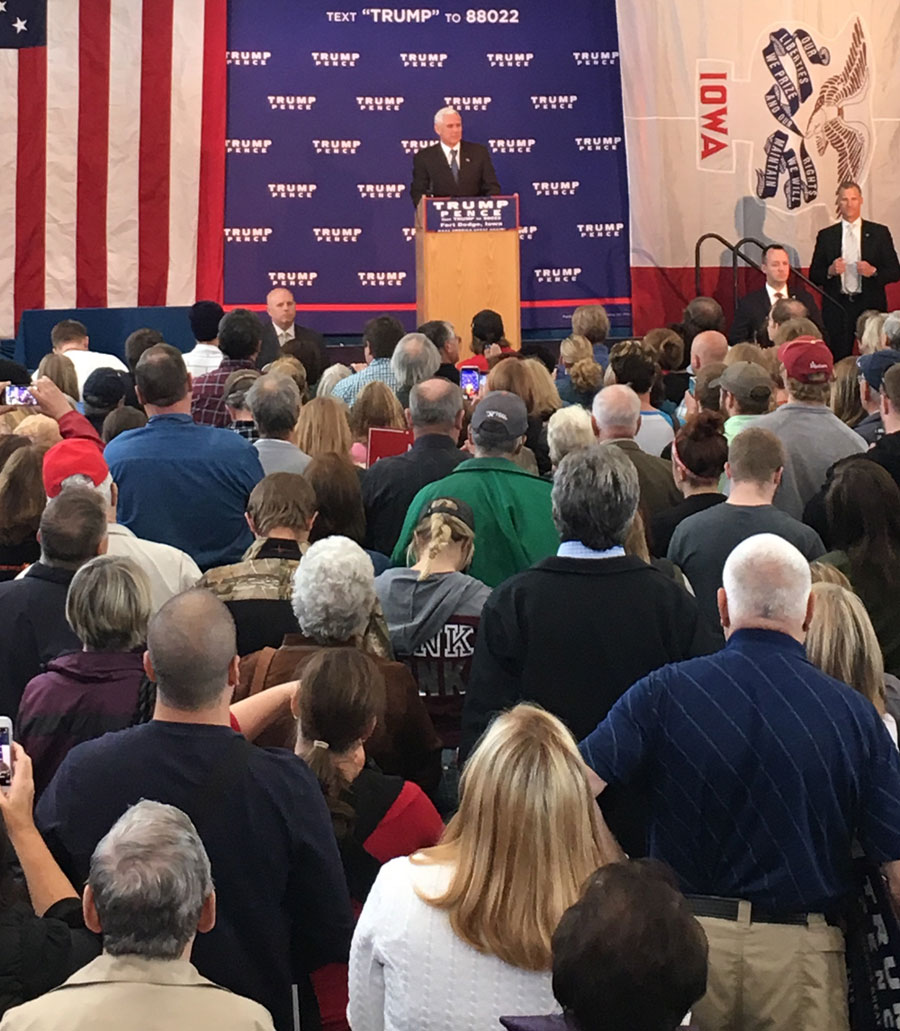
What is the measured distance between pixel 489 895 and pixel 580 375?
17.1 feet

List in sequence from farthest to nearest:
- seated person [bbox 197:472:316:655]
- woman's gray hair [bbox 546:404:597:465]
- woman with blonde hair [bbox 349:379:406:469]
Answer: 1. woman with blonde hair [bbox 349:379:406:469]
2. woman's gray hair [bbox 546:404:597:465]
3. seated person [bbox 197:472:316:655]

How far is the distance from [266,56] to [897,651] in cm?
1004

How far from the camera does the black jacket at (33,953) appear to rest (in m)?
2.63

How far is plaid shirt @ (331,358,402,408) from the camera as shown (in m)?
7.65

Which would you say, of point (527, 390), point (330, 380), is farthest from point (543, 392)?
point (330, 380)

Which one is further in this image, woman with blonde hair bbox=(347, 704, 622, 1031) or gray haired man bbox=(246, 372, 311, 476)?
gray haired man bbox=(246, 372, 311, 476)

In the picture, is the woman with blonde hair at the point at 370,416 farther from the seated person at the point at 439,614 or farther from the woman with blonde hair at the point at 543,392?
the seated person at the point at 439,614

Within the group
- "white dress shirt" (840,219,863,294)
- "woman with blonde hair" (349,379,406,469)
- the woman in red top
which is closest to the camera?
the woman in red top

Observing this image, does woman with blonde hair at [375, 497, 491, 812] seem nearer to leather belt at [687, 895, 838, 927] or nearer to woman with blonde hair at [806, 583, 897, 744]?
woman with blonde hair at [806, 583, 897, 744]

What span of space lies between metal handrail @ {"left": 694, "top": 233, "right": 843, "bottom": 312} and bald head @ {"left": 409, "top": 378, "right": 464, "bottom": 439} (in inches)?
313

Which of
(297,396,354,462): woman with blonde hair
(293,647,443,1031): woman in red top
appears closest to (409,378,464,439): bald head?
(297,396,354,462): woman with blonde hair

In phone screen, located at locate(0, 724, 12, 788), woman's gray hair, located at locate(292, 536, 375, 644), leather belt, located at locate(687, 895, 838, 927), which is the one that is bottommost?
leather belt, located at locate(687, 895, 838, 927)

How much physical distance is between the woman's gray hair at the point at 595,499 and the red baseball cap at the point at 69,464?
5.68ft

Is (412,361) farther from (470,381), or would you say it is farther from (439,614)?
(439,614)
